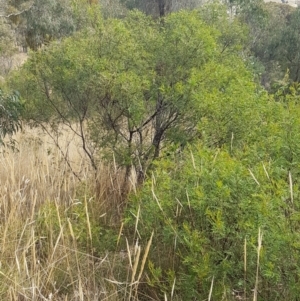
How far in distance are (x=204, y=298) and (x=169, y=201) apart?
497 mm

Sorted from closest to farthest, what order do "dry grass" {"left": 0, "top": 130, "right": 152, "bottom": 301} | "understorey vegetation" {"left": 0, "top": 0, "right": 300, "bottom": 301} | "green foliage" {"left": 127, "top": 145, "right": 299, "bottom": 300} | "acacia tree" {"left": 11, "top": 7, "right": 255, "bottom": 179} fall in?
"green foliage" {"left": 127, "top": 145, "right": 299, "bottom": 300}
"understorey vegetation" {"left": 0, "top": 0, "right": 300, "bottom": 301}
"dry grass" {"left": 0, "top": 130, "right": 152, "bottom": 301}
"acacia tree" {"left": 11, "top": 7, "right": 255, "bottom": 179}

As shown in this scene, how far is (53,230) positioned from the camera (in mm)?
2629

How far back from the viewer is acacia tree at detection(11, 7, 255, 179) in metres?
3.56

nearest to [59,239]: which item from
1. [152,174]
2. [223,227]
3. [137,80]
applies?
[152,174]

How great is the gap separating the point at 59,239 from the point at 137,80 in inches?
64.6

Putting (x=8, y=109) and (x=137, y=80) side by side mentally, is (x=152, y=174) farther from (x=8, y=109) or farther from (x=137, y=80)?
(x=8, y=109)

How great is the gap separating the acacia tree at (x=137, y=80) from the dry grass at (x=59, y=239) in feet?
1.29

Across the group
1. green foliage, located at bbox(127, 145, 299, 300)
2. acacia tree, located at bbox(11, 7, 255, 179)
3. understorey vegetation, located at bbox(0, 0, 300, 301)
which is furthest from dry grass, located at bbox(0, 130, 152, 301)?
acacia tree, located at bbox(11, 7, 255, 179)

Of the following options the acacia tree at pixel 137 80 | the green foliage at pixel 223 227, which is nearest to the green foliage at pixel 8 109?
the acacia tree at pixel 137 80

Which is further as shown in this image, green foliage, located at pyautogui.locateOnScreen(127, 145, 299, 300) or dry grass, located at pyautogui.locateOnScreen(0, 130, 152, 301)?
dry grass, located at pyautogui.locateOnScreen(0, 130, 152, 301)

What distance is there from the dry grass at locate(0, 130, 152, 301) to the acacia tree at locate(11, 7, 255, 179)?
1.29ft

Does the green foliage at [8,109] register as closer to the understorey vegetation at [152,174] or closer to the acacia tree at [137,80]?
the understorey vegetation at [152,174]

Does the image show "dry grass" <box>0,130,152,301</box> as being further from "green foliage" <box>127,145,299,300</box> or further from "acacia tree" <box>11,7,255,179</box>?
"acacia tree" <box>11,7,255,179</box>

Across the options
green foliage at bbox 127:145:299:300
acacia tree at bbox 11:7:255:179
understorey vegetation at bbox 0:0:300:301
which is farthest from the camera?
acacia tree at bbox 11:7:255:179
